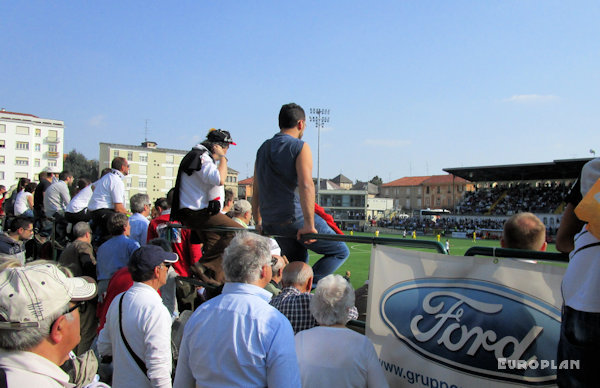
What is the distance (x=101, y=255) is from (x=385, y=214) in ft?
334

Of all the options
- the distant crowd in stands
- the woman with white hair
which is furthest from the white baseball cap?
the distant crowd in stands

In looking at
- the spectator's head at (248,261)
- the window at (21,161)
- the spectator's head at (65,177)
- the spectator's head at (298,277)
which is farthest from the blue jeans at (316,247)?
the window at (21,161)

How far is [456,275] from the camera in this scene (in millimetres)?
2352

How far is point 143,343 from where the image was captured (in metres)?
3.05

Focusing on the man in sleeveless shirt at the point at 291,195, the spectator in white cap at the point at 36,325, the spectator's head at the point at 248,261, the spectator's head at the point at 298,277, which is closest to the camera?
the spectator in white cap at the point at 36,325

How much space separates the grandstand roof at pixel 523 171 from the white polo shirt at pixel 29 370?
5246 centimetres

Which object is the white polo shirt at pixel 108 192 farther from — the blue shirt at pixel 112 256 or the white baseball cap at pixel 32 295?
the white baseball cap at pixel 32 295

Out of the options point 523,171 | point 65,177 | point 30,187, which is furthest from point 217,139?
point 523,171

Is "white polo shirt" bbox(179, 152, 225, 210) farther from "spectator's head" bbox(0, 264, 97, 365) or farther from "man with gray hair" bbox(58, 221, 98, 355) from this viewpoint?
"spectator's head" bbox(0, 264, 97, 365)

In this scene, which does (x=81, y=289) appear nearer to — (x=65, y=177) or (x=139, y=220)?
(x=139, y=220)

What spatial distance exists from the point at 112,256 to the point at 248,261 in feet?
10.6

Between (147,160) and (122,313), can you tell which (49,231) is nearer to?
(122,313)

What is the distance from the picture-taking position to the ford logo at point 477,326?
2.07 metres

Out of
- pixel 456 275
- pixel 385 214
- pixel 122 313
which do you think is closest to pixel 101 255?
pixel 122 313
